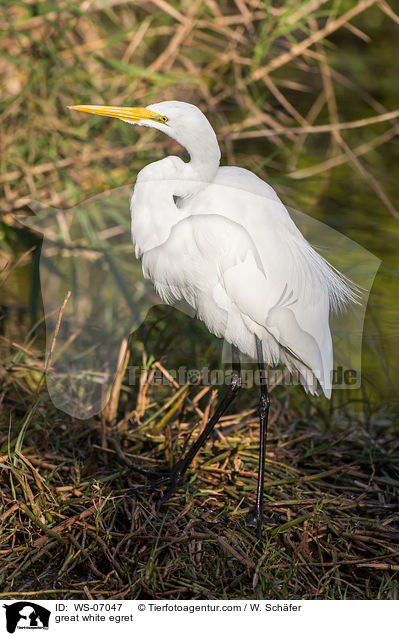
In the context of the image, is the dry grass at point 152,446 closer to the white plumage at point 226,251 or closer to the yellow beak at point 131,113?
the white plumage at point 226,251

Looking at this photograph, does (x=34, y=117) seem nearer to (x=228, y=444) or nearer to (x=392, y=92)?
(x=228, y=444)

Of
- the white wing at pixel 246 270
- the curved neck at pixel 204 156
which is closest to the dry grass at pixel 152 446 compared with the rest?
the white wing at pixel 246 270

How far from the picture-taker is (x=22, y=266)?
2580 mm

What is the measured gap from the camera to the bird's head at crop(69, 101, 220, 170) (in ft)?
3.72

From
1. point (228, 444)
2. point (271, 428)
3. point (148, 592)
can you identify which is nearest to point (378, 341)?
point (271, 428)

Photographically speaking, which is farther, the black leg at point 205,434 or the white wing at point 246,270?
the black leg at point 205,434

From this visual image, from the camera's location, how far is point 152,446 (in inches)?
62.7

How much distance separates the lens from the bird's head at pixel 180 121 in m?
1.13

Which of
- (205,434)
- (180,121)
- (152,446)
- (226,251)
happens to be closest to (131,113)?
(180,121)
